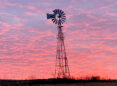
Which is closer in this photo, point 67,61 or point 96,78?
point 96,78

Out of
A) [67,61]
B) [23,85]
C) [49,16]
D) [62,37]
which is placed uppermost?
[49,16]

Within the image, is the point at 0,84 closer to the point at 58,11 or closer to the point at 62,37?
the point at 62,37

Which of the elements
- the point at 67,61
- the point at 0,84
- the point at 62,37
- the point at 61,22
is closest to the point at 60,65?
the point at 67,61

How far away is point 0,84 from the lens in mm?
31266

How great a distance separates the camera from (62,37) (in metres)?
46.5

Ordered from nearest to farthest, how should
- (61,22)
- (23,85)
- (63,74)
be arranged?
(23,85) → (63,74) → (61,22)

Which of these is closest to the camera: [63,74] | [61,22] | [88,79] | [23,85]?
[23,85]

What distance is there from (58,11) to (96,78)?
630 inches

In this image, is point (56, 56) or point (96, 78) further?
point (56, 56)

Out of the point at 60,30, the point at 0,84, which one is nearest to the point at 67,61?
the point at 60,30

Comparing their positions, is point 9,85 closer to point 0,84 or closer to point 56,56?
point 0,84

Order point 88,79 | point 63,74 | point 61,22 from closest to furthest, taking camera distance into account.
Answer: point 88,79 → point 63,74 → point 61,22

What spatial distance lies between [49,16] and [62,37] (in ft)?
16.2

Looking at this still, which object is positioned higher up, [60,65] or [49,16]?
[49,16]
